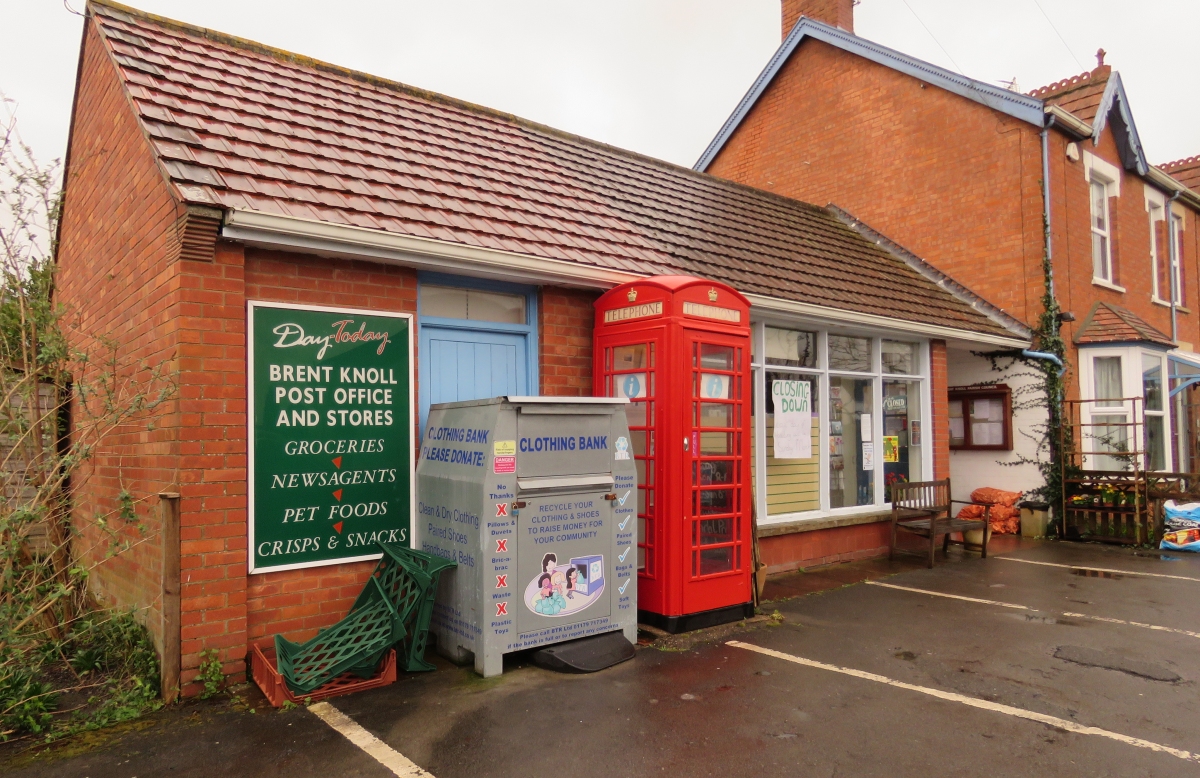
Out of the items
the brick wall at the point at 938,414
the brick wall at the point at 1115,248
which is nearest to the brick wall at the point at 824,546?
the brick wall at the point at 938,414

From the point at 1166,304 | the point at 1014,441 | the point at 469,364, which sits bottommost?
the point at 1014,441

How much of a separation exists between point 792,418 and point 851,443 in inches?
52.7

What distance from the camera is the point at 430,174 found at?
23.8 feet

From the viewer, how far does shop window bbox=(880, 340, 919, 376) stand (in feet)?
34.6

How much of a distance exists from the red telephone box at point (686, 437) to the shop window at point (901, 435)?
4.52m

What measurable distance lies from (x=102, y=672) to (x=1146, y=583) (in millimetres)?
9980

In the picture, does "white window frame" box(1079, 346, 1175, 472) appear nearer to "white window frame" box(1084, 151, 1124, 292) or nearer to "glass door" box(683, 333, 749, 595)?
"white window frame" box(1084, 151, 1124, 292)

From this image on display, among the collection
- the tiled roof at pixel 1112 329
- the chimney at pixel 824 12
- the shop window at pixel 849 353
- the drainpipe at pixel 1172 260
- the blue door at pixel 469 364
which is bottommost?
the blue door at pixel 469 364

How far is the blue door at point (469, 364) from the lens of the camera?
6.35 m

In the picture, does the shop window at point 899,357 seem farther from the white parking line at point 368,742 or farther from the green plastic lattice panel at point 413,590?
the white parking line at point 368,742

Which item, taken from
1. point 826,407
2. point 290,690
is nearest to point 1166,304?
point 826,407

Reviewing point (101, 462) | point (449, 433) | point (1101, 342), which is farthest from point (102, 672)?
point (1101, 342)

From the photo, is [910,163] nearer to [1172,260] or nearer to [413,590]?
[1172,260]

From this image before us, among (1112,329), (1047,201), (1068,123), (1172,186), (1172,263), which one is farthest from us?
(1172,263)
